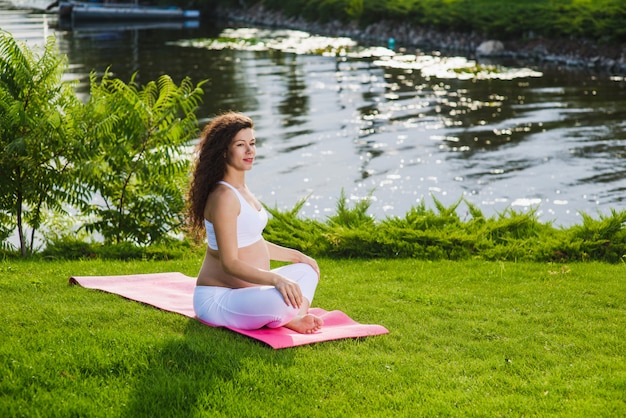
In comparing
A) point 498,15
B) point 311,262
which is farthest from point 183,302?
point 498,15

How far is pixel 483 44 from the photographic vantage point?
36781 millimetres

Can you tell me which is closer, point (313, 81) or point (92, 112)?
point (92, 112)

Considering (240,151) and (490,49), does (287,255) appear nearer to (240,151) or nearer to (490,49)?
(240,151)

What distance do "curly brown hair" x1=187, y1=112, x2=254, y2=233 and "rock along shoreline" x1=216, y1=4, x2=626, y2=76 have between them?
2649 cm

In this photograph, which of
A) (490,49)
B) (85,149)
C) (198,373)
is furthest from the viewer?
(490,49)

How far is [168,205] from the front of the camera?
10102 millimetres

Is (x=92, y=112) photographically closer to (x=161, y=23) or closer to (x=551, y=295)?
(x=551, y=295)

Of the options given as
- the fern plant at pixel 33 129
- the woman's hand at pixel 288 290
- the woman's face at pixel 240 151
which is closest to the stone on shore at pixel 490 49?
the fern plant at pixel 33 129

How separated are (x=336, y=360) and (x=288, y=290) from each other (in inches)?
22.7

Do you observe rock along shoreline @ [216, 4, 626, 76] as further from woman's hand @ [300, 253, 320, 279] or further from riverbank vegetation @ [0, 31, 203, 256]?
woman's hand @ [300, 253, 320, 279]

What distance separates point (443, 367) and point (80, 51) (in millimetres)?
33741

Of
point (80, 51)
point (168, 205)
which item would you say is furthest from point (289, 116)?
point (80, 51)

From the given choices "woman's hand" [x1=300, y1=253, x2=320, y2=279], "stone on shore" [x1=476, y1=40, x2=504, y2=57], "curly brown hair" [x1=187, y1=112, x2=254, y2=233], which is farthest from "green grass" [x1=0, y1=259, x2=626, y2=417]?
"stone on shore" [x1=476, y1=40, x2=504, y2=57]

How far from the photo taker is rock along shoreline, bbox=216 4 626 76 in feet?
105
